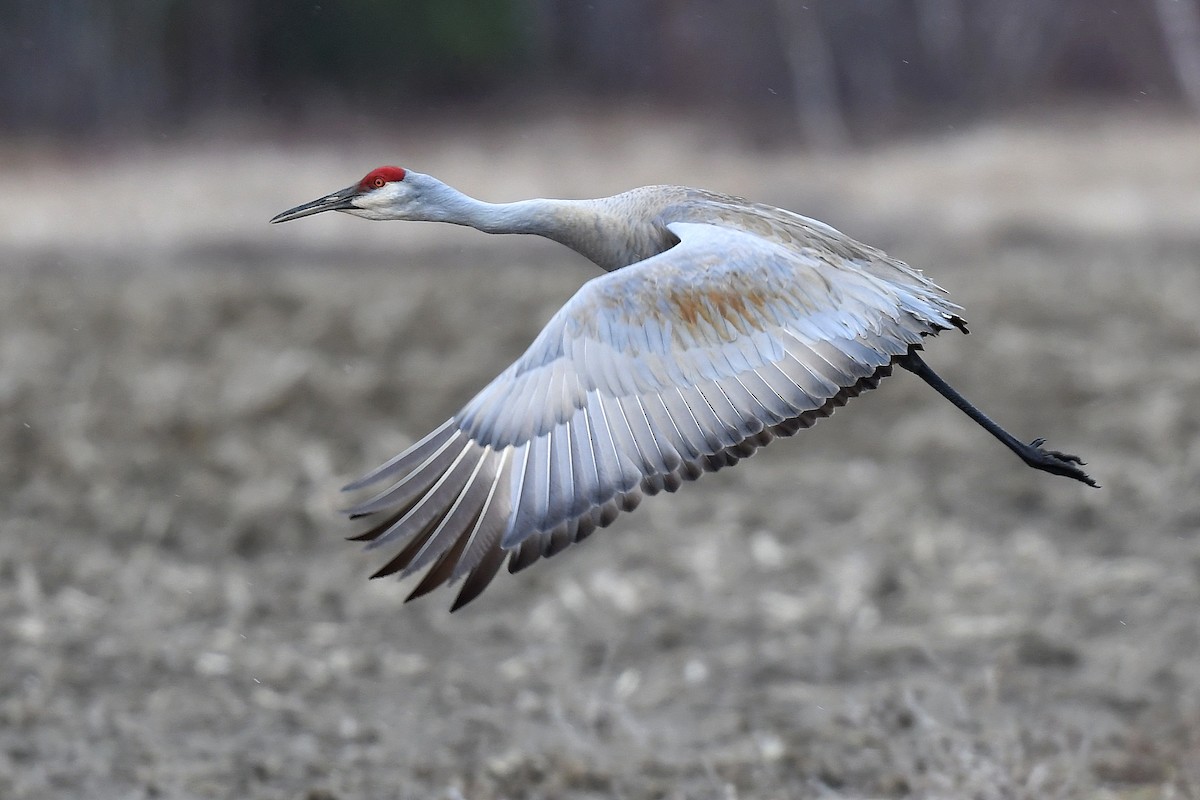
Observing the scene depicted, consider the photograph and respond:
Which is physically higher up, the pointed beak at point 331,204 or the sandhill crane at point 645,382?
the pointed beak at point 331,204

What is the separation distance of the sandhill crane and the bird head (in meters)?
0.03

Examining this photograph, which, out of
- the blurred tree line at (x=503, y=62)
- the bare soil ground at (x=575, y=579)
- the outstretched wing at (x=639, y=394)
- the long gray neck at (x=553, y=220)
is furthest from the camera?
the blurred tree line at (x=503, y=62)

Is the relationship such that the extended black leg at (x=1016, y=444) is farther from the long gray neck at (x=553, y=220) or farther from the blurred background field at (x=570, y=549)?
the blurred background field at (x=570, y=549)

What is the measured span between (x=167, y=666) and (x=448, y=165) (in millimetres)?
14040

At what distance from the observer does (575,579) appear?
8195 mm

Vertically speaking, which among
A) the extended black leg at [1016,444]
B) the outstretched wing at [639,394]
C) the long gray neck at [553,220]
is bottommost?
the extended black leg at [1016,444]

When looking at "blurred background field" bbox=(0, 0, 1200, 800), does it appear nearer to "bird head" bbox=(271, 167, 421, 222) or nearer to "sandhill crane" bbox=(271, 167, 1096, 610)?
"sandhill crane" bbox=(271, 167, 1096, 610)

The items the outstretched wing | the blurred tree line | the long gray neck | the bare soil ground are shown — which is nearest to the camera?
the outstretched wing

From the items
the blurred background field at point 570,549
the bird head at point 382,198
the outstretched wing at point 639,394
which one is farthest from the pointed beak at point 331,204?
the blurred background field at point 570,549

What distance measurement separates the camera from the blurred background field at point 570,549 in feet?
20.6

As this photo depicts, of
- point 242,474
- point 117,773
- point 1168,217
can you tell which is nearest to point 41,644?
point 117,773

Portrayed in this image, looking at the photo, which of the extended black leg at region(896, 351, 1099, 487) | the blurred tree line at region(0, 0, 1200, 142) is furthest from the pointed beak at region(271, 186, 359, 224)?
the blurred tree line at region(0, 0, 1200, 142)

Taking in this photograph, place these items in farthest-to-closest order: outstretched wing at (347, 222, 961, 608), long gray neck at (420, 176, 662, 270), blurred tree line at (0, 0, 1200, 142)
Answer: blurred tree line at (0, 0, 1200, 142) → long gray neck at (420, 176, 662, 270) → outstretched wing at (347, 222, 961, 608)

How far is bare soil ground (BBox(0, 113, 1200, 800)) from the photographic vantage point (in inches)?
245
